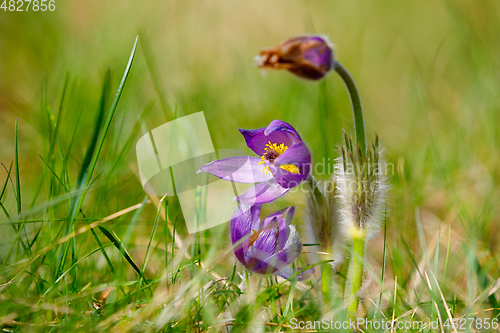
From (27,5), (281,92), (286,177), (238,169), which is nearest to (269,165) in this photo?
(286,177)

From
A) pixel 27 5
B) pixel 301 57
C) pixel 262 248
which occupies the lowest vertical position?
pixel 262 248

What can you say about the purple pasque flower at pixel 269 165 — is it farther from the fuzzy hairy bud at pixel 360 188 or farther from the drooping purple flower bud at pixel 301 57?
the drooping purple flower bud at pixel 301 57

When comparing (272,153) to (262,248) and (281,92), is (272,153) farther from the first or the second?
(281,92)

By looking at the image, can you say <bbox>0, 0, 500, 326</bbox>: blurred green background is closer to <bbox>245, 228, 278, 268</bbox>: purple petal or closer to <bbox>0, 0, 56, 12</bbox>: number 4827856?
<bbox>0, 0, 56, 12</bbox>: number 4827856

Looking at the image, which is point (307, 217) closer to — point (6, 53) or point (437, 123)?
point (437, 123)

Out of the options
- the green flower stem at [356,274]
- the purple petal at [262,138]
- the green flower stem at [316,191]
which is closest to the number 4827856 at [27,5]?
the purple petal at [262,138]

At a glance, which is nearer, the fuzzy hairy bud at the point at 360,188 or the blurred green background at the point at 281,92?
the fuzzy hairy bud at the point at 360,188
